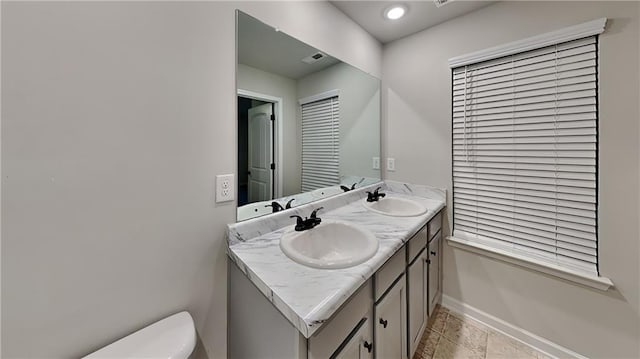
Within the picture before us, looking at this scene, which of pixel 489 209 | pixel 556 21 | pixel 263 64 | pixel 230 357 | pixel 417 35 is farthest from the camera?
pixel 417 35

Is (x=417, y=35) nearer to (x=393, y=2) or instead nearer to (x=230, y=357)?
(x=393, y=2)

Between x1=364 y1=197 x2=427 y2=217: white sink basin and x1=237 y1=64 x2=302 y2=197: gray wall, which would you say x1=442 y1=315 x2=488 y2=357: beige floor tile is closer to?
x1=364 y1=197 x2=427 y2=217: white sink basin

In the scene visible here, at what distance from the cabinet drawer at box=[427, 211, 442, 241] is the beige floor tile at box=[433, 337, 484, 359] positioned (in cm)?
72

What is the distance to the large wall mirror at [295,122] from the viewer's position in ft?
3.89

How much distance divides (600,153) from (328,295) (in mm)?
1759

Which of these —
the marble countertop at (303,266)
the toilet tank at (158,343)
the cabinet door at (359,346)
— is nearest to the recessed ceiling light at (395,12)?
the marble countertop at (303,266)

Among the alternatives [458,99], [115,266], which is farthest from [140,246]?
[458,99]

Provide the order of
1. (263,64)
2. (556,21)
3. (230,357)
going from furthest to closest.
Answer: (556,21) → (263,64) → (230,357)

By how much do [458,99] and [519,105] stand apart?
384 millimetres

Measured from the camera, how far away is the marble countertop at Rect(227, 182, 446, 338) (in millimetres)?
668

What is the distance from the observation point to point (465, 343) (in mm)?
1589

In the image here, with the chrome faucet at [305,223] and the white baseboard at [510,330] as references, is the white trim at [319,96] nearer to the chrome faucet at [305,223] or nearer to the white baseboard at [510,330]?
the chrome faucet at [305,223]

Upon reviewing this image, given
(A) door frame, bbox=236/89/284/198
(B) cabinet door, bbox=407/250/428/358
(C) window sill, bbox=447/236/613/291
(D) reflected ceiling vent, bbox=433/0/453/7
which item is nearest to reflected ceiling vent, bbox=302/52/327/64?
(A) door frame, bbox=236/89/284/198

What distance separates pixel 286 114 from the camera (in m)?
1.46
